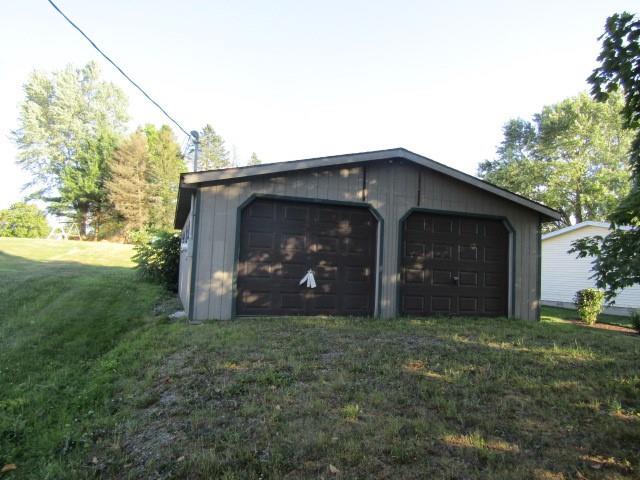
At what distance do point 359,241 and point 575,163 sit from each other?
75.4 feet

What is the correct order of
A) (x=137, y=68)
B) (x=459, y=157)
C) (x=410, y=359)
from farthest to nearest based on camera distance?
(x=459, y=157) → (x=137, y=68) → (x=410, y=359)

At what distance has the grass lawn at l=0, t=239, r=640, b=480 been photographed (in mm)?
2406

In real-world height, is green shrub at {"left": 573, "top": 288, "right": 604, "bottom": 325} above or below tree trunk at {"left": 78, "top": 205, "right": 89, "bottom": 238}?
below

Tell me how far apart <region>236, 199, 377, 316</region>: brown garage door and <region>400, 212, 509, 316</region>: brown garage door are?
91 cm

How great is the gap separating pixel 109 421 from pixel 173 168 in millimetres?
32952

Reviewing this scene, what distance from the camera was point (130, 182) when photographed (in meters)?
30.1

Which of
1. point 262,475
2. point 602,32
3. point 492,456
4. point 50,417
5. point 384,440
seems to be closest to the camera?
point 262,475

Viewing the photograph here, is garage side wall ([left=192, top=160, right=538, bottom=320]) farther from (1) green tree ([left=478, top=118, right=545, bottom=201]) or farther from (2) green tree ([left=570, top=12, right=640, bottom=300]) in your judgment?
(1) green tree ([left=478, top=118, right=545, bottom=201])

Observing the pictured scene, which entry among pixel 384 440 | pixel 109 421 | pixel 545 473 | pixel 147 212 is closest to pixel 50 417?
pixel 109 421

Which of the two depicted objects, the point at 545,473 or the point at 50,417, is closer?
the point at 545,473

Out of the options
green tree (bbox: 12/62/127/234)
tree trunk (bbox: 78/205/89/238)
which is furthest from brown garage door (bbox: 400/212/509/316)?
tree trunk (bbox: 78/205/89/238)

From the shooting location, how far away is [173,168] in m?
33.2

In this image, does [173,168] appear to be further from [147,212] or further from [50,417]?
[50,417]

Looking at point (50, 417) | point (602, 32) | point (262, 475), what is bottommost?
point (50, 417)
